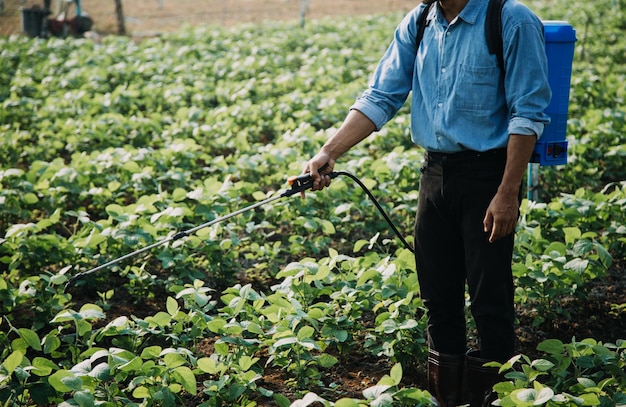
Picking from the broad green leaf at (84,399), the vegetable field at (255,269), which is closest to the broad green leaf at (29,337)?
the vegetable field at (255,269)

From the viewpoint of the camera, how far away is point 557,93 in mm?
3570

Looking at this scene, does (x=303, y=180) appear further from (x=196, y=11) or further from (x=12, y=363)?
(x=196, y=11)

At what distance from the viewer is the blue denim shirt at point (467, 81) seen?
8.43ft

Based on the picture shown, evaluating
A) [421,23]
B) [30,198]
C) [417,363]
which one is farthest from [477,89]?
[30,198]

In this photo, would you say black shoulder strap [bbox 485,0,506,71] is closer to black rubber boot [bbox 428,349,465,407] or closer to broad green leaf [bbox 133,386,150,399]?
black rubber boot [bbox 428,349,465,407]

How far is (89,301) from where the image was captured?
4.32 meters

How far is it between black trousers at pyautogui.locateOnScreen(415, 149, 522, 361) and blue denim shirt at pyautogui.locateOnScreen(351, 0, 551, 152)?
0.31ft

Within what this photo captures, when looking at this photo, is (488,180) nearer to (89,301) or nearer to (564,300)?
(564,300)

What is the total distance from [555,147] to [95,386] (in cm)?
228

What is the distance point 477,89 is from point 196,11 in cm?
2139

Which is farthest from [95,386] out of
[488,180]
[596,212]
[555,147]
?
[596,212]

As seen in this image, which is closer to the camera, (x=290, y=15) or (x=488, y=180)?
(x=488, y=180)

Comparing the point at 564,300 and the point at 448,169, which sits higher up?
the point at 448,169

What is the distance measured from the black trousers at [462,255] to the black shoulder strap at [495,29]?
1.18ft
